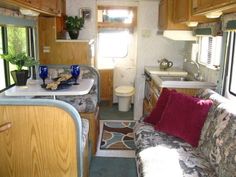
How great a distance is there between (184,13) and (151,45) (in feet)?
5.05

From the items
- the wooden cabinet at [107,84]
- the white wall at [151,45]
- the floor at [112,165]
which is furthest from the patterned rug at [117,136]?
the wooden cabinet at [107,84]

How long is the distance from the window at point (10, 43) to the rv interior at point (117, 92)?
0.01 metres

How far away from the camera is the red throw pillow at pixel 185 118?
2.13 meters

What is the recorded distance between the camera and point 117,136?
12.2 feet

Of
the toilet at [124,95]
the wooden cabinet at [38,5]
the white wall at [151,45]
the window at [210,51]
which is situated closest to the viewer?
the wooden cabinet at [38,5]

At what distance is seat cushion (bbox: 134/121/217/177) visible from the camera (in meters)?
1.67

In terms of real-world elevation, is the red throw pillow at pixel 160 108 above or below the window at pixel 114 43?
below

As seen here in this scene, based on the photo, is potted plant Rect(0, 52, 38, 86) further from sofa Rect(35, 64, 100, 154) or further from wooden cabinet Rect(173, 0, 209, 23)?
wooden cabinet Rect(173, 0, 209, 23)

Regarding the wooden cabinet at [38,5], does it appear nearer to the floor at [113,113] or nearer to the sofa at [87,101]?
the sofa at [87,101]

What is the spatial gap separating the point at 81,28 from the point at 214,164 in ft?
10.7

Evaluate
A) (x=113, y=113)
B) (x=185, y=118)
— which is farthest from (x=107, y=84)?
(x=185, y=118)

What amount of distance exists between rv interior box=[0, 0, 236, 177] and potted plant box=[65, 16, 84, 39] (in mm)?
16

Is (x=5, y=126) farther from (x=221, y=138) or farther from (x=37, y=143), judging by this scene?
(x=221, y=138)

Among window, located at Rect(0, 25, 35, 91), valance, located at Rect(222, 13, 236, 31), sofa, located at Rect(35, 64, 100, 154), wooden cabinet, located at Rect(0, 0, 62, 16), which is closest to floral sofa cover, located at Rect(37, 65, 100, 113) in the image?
sofa, located at Rect(35, 64, 100, 154)
